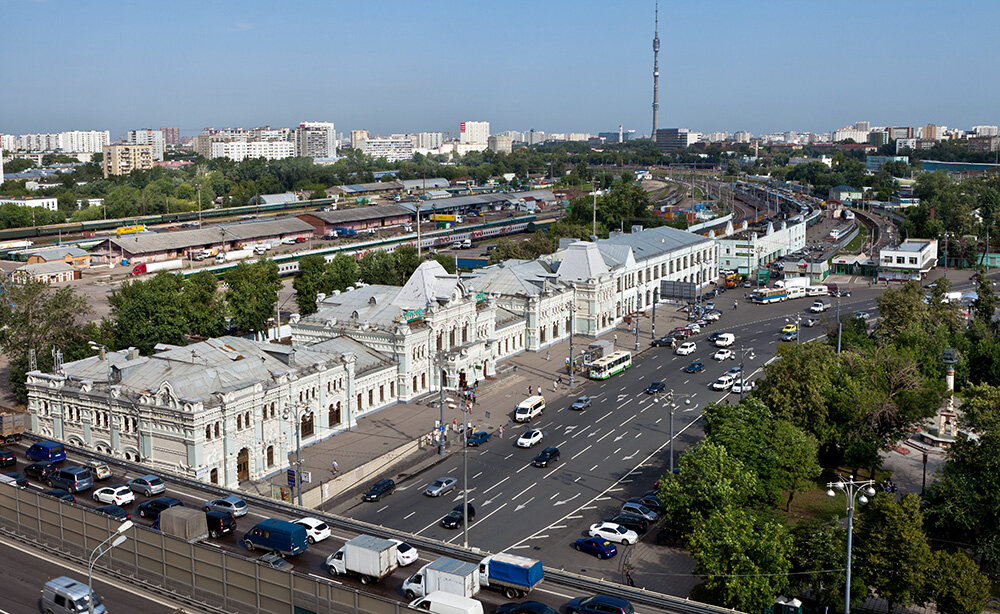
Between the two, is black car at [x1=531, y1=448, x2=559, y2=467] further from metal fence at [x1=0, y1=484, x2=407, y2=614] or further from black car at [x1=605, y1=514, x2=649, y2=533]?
metal fence at [x1=0, y1=484, x2=407, y2=614]

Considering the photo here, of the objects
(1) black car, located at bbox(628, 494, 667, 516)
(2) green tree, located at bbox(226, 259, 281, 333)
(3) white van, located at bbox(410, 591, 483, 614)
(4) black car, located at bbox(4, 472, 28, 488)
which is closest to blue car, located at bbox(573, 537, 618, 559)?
(1) black car, located at bbox(628, 494, 667, 516)

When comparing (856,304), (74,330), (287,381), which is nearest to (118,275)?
(74,330)

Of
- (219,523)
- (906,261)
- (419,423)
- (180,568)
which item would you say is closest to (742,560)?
(219,523)

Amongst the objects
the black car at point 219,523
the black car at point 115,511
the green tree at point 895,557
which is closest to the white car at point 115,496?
the black car at point 115,511

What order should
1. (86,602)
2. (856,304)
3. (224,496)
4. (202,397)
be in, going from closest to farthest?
(86,602)
(224,496)
(202,397)
(856,304)

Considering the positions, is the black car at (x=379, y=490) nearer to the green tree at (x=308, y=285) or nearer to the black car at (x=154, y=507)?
the black car at (x=154, y=507)

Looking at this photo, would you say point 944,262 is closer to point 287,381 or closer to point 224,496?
point 287,381
